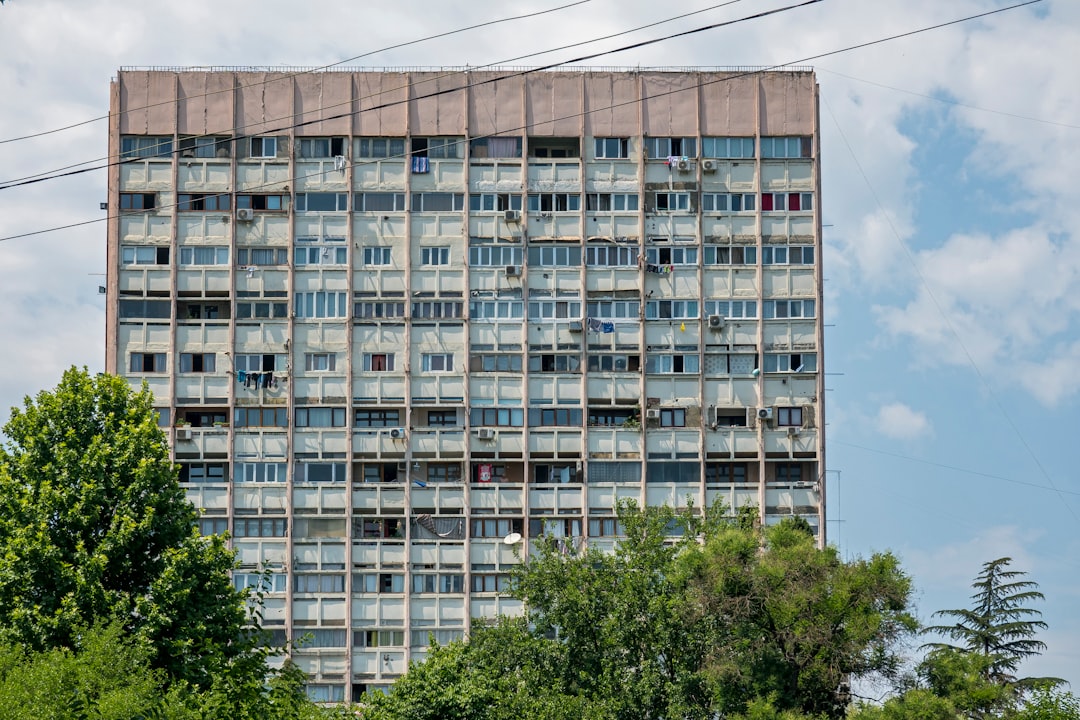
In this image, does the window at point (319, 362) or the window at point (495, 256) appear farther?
the window at point (495, 256)

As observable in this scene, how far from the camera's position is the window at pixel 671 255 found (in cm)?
7725

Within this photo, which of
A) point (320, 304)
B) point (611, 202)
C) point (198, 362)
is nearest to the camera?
point (198, 362)

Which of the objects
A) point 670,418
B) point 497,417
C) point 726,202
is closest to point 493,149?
point 726,202

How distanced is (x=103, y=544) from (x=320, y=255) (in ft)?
108

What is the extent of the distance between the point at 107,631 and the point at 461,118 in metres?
41.2

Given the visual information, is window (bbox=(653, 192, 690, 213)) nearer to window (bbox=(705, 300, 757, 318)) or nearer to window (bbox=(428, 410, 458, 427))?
window (bbox=(705, 300, 757, 318))

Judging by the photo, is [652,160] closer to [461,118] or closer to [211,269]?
[461,118]

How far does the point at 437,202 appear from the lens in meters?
77.5

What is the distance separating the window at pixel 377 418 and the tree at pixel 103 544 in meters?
27.0

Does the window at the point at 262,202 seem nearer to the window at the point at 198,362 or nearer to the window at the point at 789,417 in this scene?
the window at the point at 198,362

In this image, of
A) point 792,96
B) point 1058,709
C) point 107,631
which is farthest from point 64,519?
point 792,96

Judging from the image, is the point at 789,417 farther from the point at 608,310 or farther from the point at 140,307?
the point at 140,307

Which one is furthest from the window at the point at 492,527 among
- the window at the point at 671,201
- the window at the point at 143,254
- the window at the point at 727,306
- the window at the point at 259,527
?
the window at the point at 143,254

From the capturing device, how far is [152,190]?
7744cm
